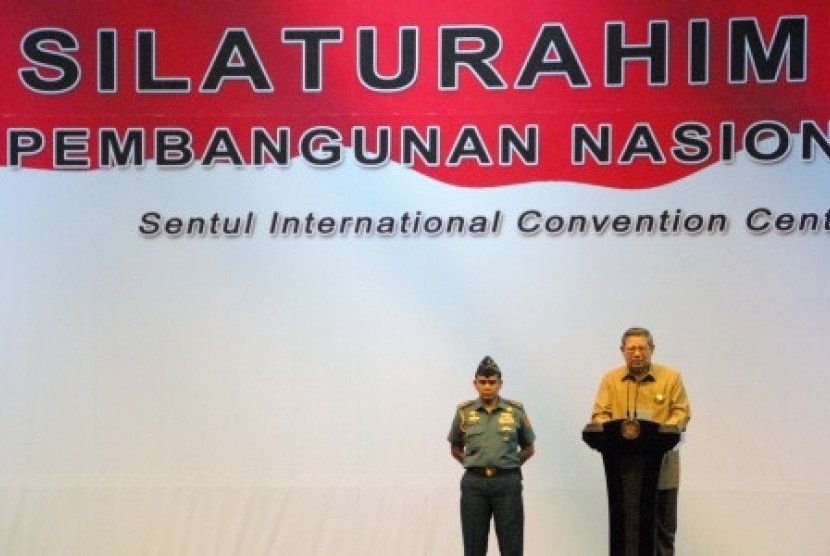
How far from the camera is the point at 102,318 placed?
6.51 m

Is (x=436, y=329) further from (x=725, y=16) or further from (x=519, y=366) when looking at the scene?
(x=725, y=16)

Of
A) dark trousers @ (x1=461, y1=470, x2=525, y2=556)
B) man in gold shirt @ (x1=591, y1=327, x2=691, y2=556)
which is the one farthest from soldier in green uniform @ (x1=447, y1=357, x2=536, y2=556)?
man in gold shirt @ (x1=591, y1=327, x2=691, y2=556)

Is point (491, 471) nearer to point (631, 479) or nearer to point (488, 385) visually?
point (488, 385)

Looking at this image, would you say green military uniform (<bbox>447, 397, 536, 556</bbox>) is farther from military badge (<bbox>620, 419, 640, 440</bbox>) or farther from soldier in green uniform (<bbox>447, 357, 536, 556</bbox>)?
military badge (<bbox>620, 419, 640, 440</bbox>)

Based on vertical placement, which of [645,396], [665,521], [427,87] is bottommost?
[665,521]

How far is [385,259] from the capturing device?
641cm

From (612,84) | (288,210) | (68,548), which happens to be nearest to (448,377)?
(288,210)

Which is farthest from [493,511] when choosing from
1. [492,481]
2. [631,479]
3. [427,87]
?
[427,87]

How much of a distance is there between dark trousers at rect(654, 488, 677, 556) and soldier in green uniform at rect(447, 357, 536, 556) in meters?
0.58

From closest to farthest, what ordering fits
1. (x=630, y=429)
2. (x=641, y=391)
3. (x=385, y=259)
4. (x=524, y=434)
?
(x=630, y=429) → (x=641, y=391) → (x=524, y=434) → (x=385, y=259)

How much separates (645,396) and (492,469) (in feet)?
2.33

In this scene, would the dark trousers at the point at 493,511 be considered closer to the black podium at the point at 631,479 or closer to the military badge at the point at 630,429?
the black podium at the point at 631,479

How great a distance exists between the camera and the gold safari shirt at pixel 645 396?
5375mm

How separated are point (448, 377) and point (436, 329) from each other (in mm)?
239
